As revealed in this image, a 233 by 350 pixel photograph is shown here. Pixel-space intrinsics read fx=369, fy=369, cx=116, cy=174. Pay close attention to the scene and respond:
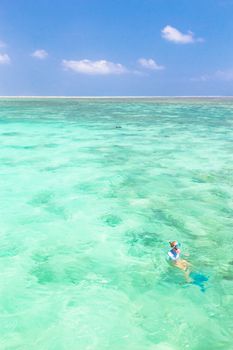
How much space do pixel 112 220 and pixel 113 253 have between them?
8.00ft

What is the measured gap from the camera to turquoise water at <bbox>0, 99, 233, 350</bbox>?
737 centimetres

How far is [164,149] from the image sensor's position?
2620 centimetres

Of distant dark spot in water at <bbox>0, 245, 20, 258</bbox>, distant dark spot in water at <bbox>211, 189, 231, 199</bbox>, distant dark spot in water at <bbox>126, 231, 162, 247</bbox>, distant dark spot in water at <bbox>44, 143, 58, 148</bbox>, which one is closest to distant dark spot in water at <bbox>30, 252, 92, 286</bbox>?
distant dark spot in water at <bbox>0, 245, 20, 258</bbox>

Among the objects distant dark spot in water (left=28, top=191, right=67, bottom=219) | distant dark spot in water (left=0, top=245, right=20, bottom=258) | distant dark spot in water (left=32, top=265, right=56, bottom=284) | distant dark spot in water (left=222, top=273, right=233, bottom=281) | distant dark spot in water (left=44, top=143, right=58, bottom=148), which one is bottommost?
distant dark spot in water (left=32, top=265, right=56, bottom=284)

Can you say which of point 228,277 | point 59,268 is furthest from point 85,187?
point 228,277

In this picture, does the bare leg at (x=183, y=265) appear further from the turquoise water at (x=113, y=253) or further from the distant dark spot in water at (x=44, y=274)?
the distant dark spot in water at (x=44, y=274)

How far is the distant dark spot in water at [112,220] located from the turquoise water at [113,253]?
0.04 meters

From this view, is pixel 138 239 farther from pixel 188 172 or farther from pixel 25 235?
pixel 188 172

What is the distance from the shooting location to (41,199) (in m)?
14.8

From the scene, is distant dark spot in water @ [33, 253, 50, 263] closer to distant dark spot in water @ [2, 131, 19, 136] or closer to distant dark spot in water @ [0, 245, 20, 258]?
distant dark spot in water @ [0, 245, 20, 258]

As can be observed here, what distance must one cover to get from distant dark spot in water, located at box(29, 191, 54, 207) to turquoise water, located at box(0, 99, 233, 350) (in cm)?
4

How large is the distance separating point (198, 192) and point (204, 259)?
6.11 m

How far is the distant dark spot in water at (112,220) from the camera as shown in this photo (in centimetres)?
1256

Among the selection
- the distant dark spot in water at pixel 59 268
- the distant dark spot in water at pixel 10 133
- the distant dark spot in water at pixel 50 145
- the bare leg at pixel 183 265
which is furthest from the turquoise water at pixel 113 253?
the distant dark spot in water at pixel 10 133
